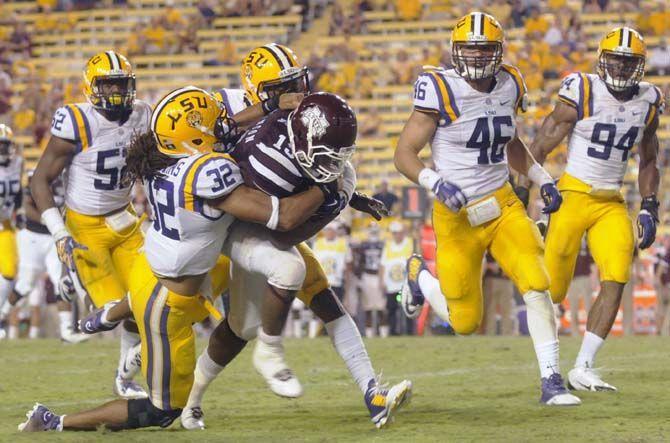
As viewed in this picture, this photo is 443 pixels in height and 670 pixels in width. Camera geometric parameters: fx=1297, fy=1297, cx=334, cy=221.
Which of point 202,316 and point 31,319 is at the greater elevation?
point 202,316

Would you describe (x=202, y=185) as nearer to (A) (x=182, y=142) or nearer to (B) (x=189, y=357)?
(A) (x=182, y=142)

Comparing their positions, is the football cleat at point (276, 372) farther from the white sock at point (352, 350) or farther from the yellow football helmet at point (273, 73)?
the yellow football helmet at point (273, 73)

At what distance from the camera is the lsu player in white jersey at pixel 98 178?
6.53 meters

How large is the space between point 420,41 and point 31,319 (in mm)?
6418

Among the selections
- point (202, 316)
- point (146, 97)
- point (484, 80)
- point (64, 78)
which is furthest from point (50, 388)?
point (64, 78)

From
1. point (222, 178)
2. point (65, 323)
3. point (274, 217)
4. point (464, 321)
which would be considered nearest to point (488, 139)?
point (464, 321)

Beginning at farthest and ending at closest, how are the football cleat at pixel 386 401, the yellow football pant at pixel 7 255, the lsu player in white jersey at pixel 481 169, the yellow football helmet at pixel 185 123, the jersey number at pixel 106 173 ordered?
the yellow football pant at pixel 7 255
the jersey number at pixel 106 173
the lsu player in white jersey at pixel 481 169
the football cleat at pixel 386 401
the yellow football helmet at pixel 185 123

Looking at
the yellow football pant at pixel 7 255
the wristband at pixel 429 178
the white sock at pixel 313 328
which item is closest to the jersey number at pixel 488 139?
the wristband at pixel 429 178

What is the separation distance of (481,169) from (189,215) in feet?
5.39

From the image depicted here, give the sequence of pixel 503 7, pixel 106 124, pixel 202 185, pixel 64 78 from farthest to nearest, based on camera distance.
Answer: pixel 64 78 < pixel 503 7 < pixel 106 124 < pixel 202 185

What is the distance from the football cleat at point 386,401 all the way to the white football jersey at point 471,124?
1135mm

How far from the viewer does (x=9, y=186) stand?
33.6 ft

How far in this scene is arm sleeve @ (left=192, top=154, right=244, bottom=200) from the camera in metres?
4.55

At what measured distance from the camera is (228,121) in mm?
4996
